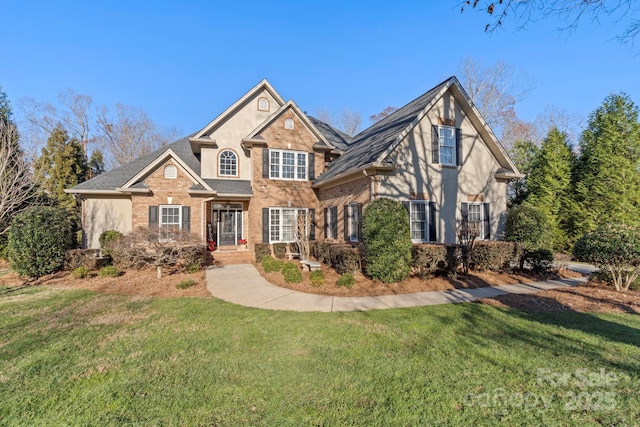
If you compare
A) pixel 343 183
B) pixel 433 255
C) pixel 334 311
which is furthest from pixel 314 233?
pixel 334 311

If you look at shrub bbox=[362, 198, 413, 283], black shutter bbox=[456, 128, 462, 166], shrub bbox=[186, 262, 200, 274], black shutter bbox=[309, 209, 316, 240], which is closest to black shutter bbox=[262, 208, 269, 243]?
black shutter bbox=[309, 209, 316, 240]

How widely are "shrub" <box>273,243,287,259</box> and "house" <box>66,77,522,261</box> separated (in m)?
0.66

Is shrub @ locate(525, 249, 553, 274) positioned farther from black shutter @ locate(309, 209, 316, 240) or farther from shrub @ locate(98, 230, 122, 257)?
shrub @ locate(98, 230, 122, 257)

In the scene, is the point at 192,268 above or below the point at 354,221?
below

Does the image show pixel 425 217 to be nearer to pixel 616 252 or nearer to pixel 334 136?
pixel 616 252

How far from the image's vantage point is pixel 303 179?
15.3 metres

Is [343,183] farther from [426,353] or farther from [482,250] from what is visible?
[426,353]

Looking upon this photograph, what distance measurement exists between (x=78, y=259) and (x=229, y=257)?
5.74 meters

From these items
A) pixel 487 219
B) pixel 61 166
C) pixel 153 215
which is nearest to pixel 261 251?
pixel 153 215

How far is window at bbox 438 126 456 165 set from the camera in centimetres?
1290

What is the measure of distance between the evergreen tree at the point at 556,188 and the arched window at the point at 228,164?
18.0 metres

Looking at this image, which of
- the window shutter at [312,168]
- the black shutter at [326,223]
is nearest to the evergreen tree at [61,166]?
the window shutter at [312,168]

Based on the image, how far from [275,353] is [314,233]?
35.7ft

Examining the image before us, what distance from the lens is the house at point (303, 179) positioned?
480 inches
